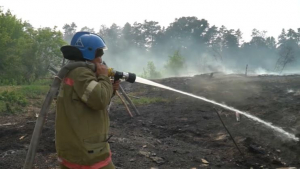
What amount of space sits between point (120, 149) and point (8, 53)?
14566 mm

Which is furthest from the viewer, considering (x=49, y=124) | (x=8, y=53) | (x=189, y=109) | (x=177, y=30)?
(x=177, y=30)

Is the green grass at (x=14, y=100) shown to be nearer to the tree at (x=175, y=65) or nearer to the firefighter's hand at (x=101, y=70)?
the firefighter's hand at (x=101, y=70)

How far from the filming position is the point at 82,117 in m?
2.09

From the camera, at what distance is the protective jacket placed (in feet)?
6.67

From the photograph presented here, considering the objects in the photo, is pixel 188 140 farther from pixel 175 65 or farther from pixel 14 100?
pixel 175 65

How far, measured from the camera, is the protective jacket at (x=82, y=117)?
2.03m

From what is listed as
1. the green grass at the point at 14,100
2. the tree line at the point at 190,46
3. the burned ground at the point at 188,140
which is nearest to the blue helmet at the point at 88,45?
the burned ground at the point at 188,140

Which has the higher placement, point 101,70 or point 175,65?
point 175,65

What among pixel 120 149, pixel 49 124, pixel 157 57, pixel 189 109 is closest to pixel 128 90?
pixel 189 109

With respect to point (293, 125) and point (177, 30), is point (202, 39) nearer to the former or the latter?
point (177, 30)

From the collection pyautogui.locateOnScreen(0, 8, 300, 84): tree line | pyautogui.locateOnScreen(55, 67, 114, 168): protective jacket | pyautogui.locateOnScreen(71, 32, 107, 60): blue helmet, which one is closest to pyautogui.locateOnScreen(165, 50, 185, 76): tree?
pyautogui.locateOnScreen(0, 8, 300, 84): tree line

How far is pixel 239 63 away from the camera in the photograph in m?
51.4

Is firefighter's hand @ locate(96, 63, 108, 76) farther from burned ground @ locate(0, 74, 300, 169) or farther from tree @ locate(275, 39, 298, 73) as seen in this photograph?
tree @ locate(275, 39, 298, 73)

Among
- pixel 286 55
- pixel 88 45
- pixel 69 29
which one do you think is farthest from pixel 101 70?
pixel 69 29
